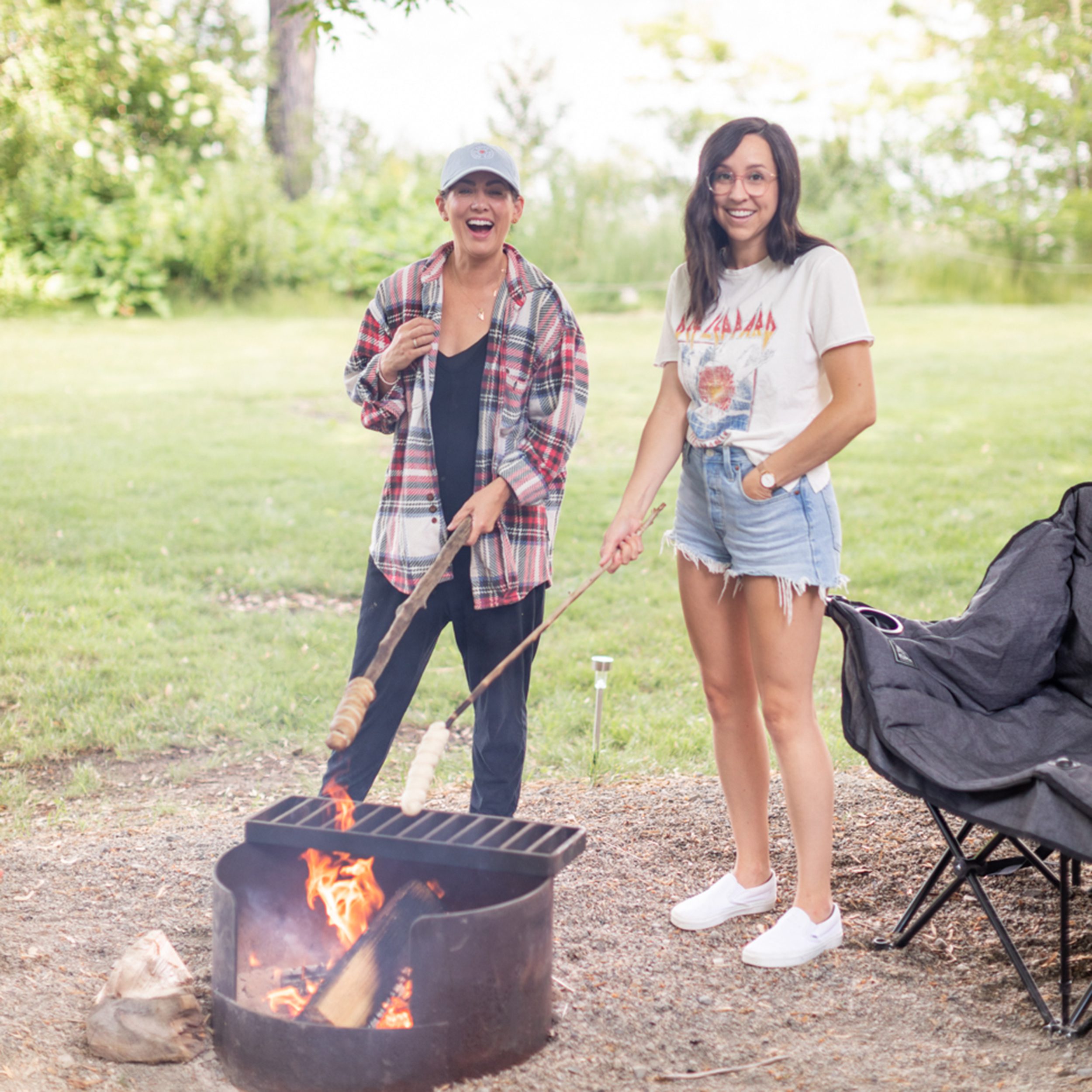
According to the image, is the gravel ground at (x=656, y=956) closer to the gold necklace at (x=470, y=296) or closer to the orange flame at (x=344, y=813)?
the orange flame at (x=344, y=813)

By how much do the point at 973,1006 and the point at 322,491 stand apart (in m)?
6.12

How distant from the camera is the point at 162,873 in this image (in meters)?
3.39

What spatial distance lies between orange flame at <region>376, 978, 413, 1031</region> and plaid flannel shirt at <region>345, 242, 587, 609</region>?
966mm

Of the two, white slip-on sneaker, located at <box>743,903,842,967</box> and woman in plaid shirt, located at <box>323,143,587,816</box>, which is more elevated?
woman in plaid shirt, located at <box>323,143,587,816</box>

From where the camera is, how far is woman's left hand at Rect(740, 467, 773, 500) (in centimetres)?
273

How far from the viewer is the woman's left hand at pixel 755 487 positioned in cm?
273

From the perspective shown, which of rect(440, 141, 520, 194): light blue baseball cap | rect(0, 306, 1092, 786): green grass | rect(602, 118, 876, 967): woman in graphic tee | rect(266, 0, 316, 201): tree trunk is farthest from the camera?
rect(266, 0, 316, 201): tree trunk

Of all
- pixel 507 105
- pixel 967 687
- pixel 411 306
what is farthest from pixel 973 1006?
pixel 507 105

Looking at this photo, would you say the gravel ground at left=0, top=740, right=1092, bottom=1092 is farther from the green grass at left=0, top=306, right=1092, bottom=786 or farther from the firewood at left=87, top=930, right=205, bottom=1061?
the green grass at left=0, top=306, right=1092, bottom=786

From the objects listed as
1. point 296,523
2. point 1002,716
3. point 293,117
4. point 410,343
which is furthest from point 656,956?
point 293,117

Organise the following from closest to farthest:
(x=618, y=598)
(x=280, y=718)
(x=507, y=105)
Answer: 1. (x=280, y=718)
2. (x=618, y=598)
3. (x=507, y=105)

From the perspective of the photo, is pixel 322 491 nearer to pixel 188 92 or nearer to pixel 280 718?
pixel 280 718

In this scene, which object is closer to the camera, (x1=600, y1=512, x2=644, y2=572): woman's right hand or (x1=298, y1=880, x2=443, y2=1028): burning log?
(x1=298, y1=880, x2=443, y2=1028): burning log

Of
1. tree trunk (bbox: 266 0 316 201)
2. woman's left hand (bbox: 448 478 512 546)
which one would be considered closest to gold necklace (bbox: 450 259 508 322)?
woman's left hand (bbox: 448 478 512 546)
